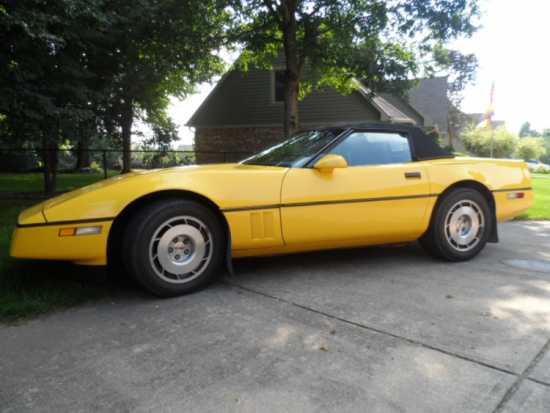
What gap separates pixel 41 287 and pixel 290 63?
9.79 metres

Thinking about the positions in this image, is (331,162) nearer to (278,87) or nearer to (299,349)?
(299,349)

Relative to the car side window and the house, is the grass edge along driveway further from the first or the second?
the house

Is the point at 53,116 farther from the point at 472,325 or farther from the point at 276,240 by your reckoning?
the point at 472,325

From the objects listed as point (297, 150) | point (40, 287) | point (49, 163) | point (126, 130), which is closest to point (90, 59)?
point (49, 163)

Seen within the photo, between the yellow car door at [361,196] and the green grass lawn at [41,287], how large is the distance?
5.18 ft

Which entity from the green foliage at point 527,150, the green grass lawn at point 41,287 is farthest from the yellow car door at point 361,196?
the green foliage at point 527,150

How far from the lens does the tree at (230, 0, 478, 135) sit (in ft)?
35.4

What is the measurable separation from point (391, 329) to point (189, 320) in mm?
1269

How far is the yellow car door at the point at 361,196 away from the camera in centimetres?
341

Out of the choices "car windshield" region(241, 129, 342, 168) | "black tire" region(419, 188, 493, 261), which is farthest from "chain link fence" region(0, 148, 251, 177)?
"black tire" region(419, 188, 493, 261)

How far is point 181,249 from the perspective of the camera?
3102 millimetres

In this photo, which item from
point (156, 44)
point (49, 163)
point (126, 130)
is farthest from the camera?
point (126, 130)

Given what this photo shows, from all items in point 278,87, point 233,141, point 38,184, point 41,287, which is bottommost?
point 41,287

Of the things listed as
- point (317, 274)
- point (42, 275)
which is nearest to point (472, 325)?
point (317, 274)
